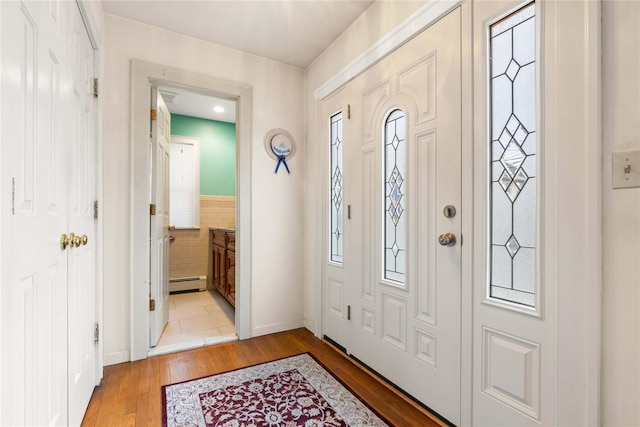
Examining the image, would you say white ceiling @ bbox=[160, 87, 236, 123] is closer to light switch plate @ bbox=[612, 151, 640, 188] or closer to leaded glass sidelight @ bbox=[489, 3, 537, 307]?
leaded glass sidelight @ bbox=[489, 3, 537, 307]

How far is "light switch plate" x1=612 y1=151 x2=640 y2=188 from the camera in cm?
92

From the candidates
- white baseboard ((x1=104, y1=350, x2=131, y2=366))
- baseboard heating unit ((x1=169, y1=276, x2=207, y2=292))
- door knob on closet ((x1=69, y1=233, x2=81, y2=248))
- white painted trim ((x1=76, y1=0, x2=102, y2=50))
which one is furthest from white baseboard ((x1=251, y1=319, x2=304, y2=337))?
white painted trim ((x1=76, y1=0, x2=102, y2=50))

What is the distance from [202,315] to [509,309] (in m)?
2.84

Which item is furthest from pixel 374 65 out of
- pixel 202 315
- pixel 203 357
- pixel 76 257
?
pixel 202 315

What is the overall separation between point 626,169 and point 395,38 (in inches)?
53.3

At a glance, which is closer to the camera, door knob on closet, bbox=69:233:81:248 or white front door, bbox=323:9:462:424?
door knob on closet, bbox=69:233:81:248

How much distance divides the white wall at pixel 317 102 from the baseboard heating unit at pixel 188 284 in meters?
2.04

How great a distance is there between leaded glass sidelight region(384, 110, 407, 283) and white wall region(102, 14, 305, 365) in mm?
→ 1132

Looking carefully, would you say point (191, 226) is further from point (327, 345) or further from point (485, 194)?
point (485, 194)

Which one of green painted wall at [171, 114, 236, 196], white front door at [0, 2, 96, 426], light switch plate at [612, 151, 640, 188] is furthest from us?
green painted wall at [171, 114, 236, 196]

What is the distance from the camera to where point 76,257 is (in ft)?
4.86

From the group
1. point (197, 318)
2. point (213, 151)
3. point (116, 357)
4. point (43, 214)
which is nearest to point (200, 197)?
point (213, 151)

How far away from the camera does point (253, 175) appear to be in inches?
104

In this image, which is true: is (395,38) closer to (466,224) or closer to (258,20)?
(258,20)
